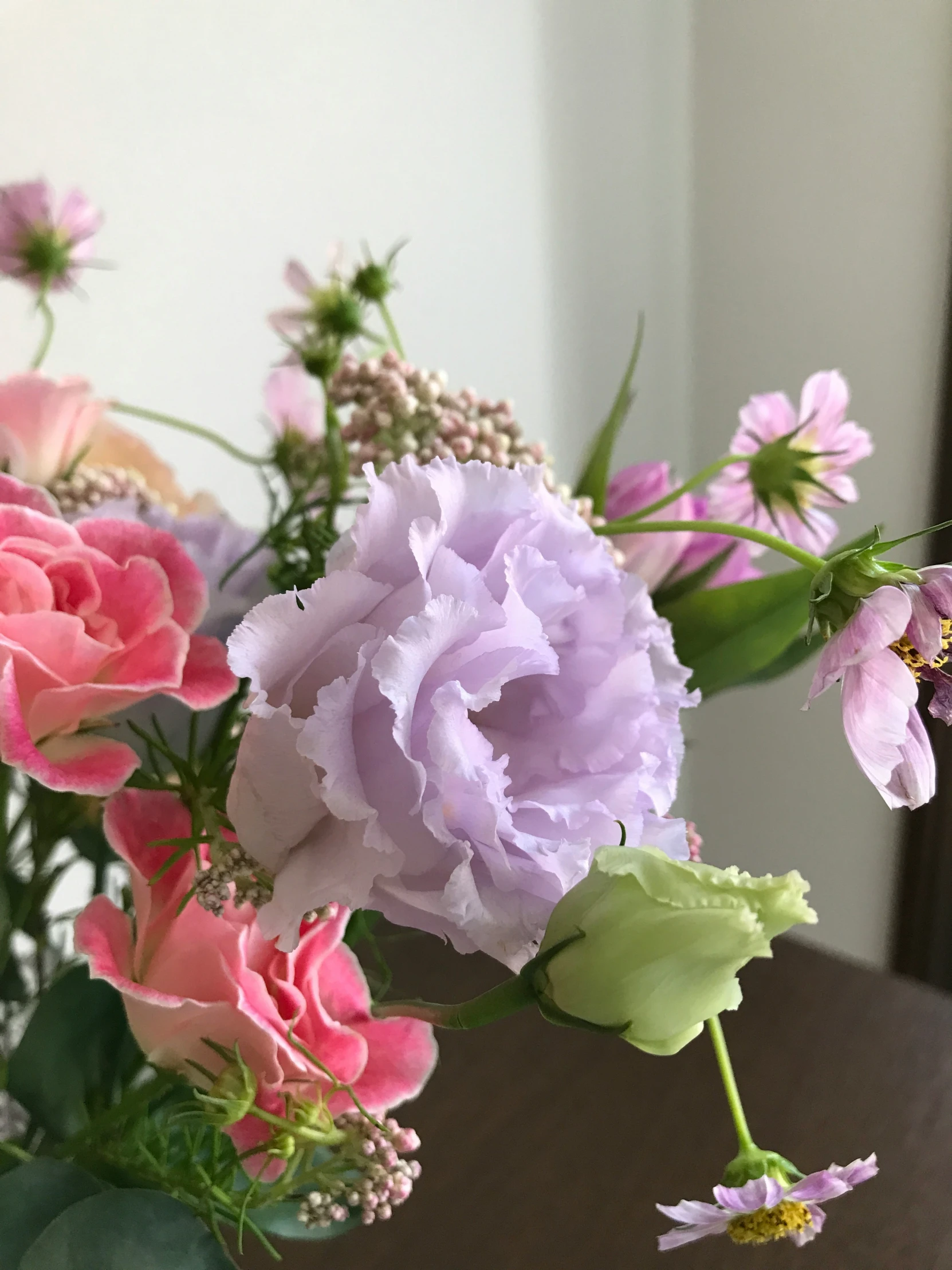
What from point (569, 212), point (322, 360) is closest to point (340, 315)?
point (322, 360)

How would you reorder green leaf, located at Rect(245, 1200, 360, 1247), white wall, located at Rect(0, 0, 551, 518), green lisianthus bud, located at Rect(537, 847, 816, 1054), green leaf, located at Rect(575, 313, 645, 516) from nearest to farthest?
green lisianthus bud, located at Rect(537, 847, 816, 1054) → green leaf, located at Rect(245, 1200, 360, 1247) → green leaf, located at Rect(575, 313, 645, 516) → white wall, located at Rect(0, 0, 551, 518)

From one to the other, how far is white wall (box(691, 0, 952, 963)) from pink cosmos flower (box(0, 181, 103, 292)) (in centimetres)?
83

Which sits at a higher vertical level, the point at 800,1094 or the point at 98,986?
the point at 98,986

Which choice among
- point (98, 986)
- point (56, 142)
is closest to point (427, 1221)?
point (98, 986)

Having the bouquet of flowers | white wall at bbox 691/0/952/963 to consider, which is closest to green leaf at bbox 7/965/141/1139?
the bouquet of flowers

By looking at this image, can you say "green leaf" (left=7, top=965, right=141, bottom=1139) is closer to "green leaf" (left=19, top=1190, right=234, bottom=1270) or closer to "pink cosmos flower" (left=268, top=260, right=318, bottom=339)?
"green leaf" (left=19, top=1190, right=234, bottom=1270)

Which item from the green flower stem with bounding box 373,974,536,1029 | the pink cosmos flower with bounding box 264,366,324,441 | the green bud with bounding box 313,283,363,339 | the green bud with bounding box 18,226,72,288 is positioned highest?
the green bud with bounding box 18,226,72,288

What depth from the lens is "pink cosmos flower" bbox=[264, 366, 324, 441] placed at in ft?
1.41

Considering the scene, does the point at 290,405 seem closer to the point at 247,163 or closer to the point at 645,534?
the point at 645,534

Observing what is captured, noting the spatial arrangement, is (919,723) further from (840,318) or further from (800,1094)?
(840,318)

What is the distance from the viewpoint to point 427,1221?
0.48m

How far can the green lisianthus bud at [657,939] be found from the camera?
20cm

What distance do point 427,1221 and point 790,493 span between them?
0.35 metres

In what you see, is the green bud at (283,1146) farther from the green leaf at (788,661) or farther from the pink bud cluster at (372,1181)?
the green leaf at (788,661)
